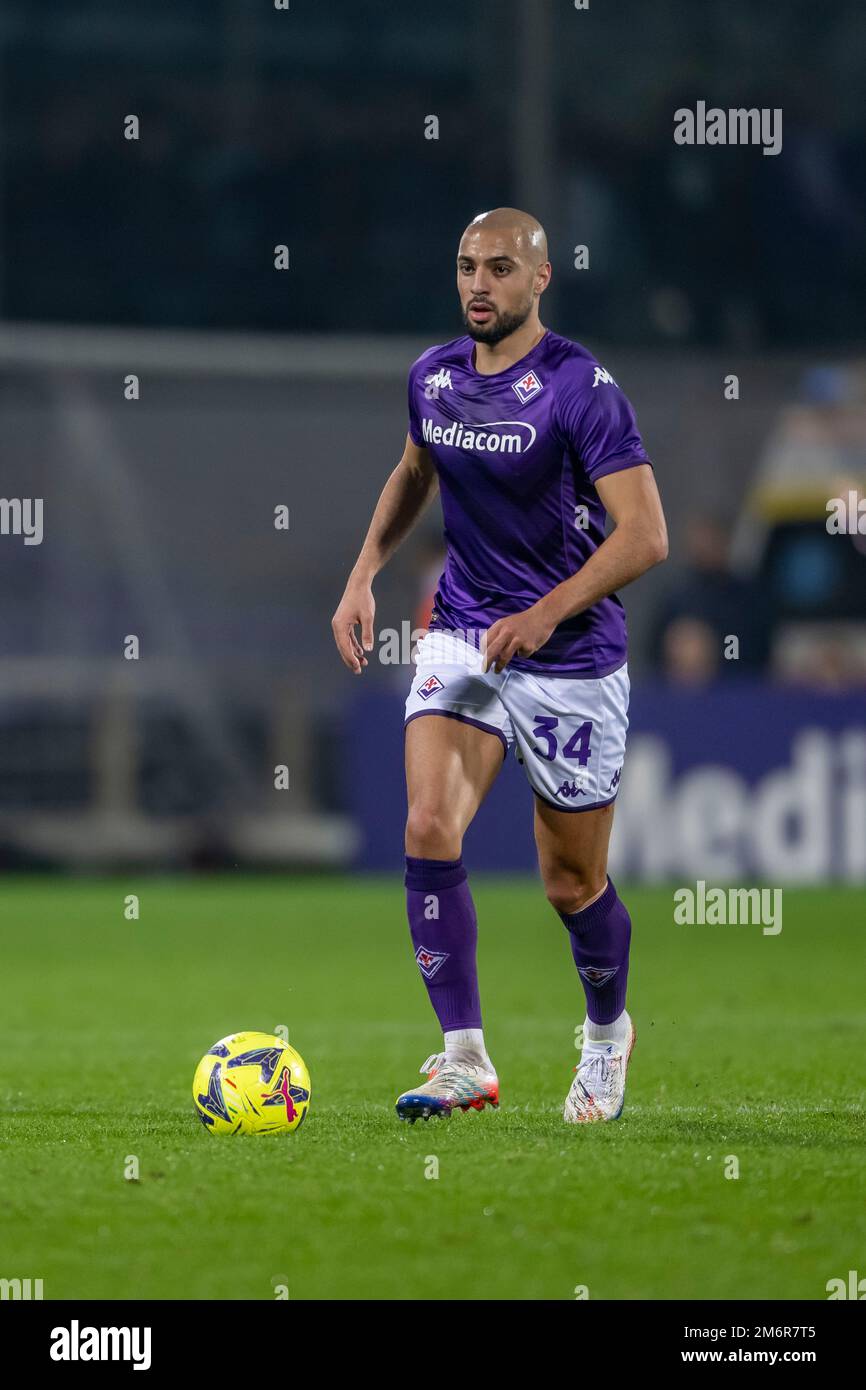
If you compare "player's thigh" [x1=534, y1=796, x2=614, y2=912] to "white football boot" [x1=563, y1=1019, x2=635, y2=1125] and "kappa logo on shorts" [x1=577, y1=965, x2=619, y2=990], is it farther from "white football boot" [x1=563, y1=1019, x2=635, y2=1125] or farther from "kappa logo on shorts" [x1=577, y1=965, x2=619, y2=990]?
"white football boot" [x1=563, y1=1019, x2=635, y2=1125]

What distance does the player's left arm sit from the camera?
18.4 feet

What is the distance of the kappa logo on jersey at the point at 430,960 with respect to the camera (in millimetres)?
5895

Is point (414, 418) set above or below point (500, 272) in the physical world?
below

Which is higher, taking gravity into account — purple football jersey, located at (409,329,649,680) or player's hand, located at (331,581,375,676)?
purple football jersey, located at (409,329,649,680)

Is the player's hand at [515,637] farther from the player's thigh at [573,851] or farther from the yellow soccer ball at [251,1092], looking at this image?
the yellow soccer ball at [251,1092]

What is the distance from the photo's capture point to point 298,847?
17.2 meters

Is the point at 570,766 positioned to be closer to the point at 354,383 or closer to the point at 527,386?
the point at 527,386

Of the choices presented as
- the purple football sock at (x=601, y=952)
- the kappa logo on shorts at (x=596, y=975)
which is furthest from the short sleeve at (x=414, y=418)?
the kappa logo on shorts at (x=596, y=975)

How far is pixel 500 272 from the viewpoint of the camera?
5.80m

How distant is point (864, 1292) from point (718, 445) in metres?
14.6

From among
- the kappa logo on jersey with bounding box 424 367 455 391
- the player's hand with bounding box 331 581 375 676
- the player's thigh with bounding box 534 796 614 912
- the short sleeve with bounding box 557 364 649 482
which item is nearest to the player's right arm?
the player's hand with bounding box 331 581 375 676

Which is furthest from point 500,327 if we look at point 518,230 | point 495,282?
point 518,230

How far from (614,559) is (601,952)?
1.04 meters
